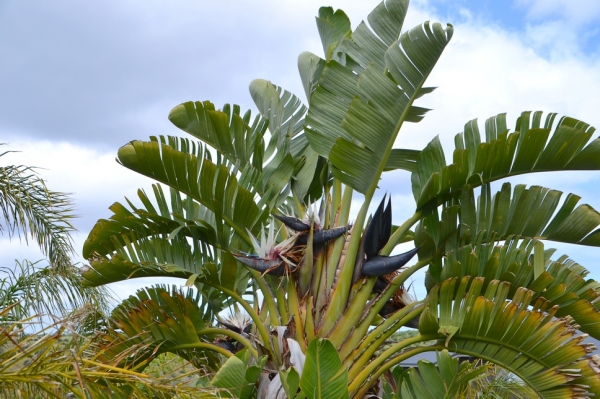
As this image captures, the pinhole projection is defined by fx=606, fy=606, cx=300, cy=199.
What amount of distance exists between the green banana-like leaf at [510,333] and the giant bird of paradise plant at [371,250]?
1cm

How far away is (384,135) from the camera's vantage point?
5191 mm

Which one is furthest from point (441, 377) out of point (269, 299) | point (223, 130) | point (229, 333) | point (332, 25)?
point (332, 25)

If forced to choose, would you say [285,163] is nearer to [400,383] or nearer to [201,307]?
[201,307]

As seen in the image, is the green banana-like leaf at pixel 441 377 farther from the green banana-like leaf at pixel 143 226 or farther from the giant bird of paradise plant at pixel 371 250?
the green banana-like leaf at pixel 143 226

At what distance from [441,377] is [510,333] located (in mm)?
664

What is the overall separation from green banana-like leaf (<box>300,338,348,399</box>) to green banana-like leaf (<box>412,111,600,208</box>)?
184 centimetres

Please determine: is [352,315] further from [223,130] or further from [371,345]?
[223,130]

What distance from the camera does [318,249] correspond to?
551 cm

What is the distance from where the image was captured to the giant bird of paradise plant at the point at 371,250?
466cm

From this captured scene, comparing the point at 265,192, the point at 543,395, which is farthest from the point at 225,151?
the point at 543,395

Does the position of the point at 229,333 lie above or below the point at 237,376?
above

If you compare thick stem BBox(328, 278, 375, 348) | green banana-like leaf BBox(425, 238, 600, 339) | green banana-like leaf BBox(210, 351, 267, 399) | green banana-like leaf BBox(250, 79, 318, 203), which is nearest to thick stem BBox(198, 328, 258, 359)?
green banana-like leaf BBox(210, 351, 267, 399)

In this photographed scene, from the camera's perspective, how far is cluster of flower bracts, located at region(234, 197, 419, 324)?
16.9 feet

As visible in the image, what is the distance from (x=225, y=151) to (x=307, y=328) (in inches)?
79.9
